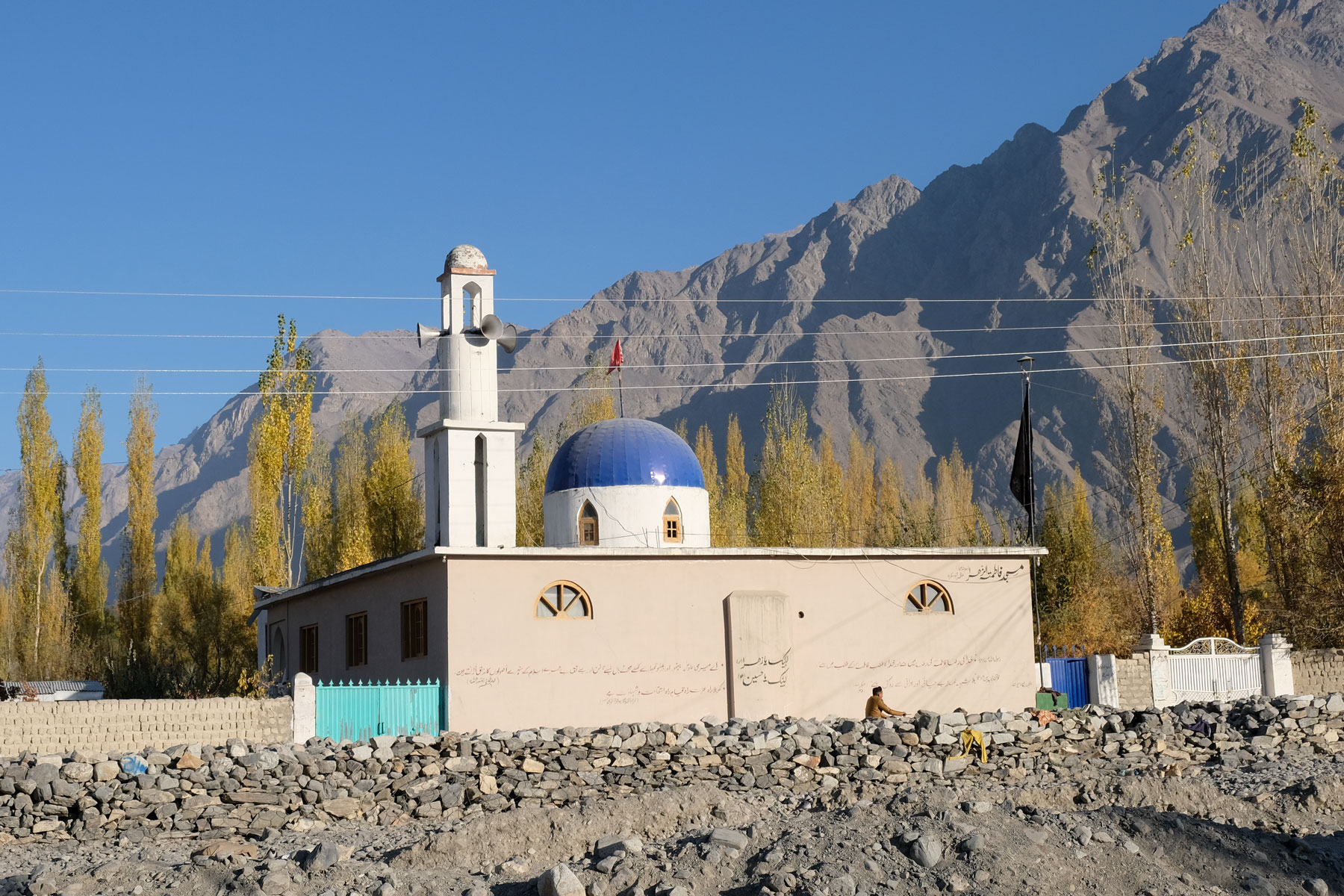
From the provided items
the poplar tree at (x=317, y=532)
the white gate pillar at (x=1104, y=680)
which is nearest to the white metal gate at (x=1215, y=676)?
the white gate pillar at (x=1104, y=680)

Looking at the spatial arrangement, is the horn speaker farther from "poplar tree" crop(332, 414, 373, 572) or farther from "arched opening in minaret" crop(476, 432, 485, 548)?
"poplar tree" crop(332, 414, 373, 572)

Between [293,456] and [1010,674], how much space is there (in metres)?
21.4

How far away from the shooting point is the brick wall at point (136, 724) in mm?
15812

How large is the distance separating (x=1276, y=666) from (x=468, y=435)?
16712 mm

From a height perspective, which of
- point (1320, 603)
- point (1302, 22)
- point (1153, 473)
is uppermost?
point (1302, 22)

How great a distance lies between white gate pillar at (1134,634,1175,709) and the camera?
2652cm

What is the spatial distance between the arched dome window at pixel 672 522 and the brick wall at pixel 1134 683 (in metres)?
9.25

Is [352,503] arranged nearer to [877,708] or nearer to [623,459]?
[623,459]

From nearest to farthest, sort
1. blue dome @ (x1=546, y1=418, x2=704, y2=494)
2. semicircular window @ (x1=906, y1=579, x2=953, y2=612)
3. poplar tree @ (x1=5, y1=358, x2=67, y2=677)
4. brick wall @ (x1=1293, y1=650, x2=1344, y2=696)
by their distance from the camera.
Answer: semicircular window @ (x1=906, y1=579, x2=953, y2=612), blue dome @ (x1=546, y1=418, x2=704, y2=494), brick wall @ (x1=1293, y1=650, x2=1344, y2=696), poplar tree @ (x1=5, y1=358, x2=67, y2=677)

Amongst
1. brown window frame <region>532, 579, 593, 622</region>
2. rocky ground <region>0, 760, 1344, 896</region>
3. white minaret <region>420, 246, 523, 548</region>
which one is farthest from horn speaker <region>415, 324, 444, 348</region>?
rocky ground <region>0, 760, 1344, 896</region>

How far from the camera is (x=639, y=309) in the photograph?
19325 centimetres

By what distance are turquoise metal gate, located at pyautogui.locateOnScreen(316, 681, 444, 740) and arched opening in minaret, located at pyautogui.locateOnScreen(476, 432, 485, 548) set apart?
9.72 ft

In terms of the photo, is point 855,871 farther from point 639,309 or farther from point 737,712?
point 639,309

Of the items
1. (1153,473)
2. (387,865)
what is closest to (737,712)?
(387,865)
